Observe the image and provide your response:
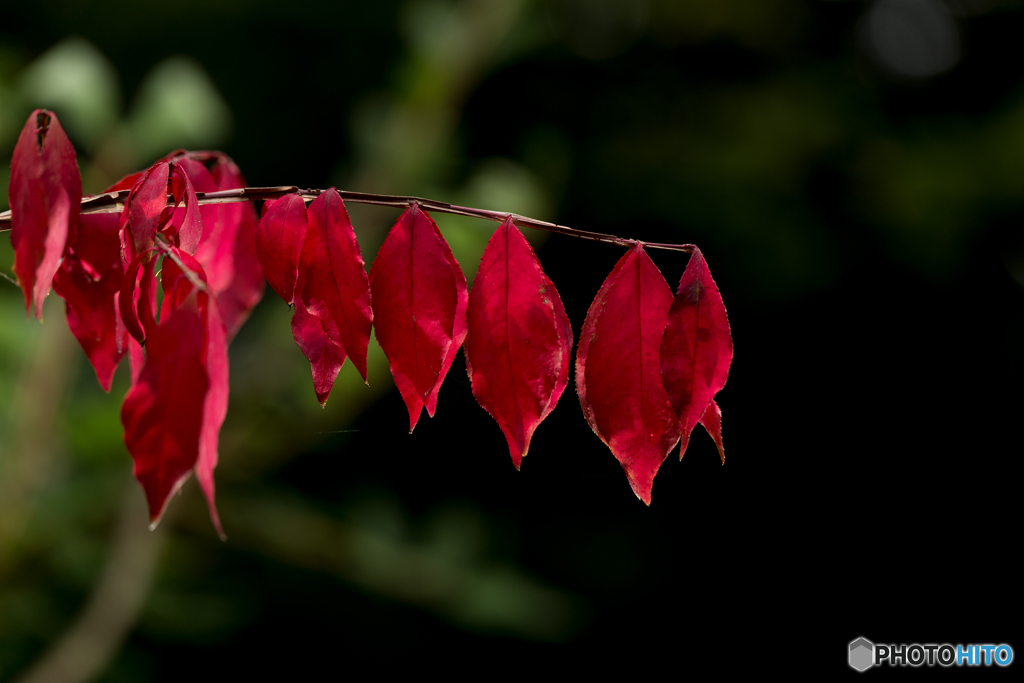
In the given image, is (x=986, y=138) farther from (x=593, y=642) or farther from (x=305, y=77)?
(x=305, y=77)

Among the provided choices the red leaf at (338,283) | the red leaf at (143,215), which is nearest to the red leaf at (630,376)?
the red leaf at (338,283)

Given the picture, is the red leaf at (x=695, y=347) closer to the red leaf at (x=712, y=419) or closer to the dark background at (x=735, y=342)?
the red leaf at (x=712, y=419)

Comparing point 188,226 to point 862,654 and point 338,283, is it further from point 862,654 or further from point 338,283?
point 862,654

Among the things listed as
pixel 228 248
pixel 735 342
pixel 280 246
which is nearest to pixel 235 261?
pixel 228 248

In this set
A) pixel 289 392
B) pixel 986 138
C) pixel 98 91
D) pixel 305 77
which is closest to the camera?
pixel 98 91

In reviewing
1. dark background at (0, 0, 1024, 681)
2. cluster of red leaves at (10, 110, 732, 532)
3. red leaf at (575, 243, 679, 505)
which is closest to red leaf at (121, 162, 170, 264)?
cluster of red leaves at (10, 110, 732, 532)

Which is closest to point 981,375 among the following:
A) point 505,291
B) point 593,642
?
point 593,642

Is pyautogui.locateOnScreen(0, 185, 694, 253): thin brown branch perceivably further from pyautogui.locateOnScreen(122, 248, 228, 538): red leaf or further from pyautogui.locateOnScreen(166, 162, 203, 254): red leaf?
pyautogui.locateOnScreen(122, 248, 228, 538): red leaf
